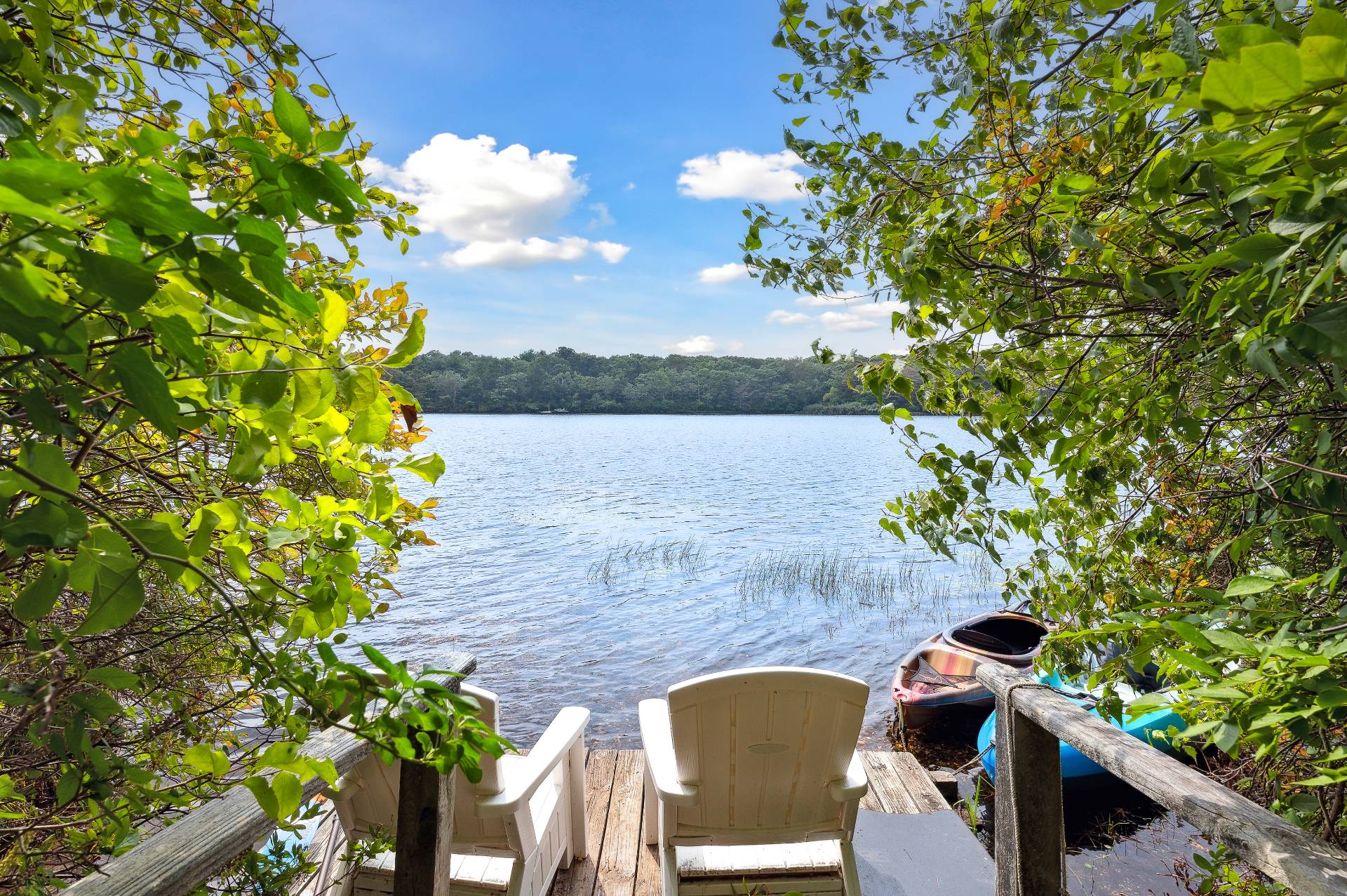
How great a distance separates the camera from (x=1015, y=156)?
5.07 ft

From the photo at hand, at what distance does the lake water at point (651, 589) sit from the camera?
9633 mm

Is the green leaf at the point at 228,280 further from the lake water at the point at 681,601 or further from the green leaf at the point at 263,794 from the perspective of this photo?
the lake water at the point at 681,601

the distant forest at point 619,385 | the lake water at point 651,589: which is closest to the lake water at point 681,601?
the lake water at point 651,589

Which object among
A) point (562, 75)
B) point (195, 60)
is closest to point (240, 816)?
point (195, 60)

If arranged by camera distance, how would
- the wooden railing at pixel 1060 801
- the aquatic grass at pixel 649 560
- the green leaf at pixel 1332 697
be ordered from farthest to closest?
the aquatic grass at pixel 649 560 → the wooden railing at pixel 1060 801 → the green leaf at pixel 1332 697

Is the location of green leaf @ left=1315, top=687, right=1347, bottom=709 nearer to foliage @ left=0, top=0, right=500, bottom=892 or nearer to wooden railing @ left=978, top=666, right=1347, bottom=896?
wooden railing @ left=978, top=666, right=1347, bottom=896

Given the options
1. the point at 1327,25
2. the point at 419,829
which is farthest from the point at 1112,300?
the point at 419,829

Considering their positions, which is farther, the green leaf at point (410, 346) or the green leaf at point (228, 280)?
the green leaf at point (410, 346)

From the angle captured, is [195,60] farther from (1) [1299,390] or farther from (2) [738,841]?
(2) [738,841]

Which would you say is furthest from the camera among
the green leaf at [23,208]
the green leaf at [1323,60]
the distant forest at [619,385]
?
the distant forest at [619,385]

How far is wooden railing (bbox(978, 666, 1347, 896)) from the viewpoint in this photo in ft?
3.75

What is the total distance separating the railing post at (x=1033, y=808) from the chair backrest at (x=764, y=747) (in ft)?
1.95

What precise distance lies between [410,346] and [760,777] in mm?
2441

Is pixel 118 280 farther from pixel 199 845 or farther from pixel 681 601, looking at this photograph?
pixel 681 601
